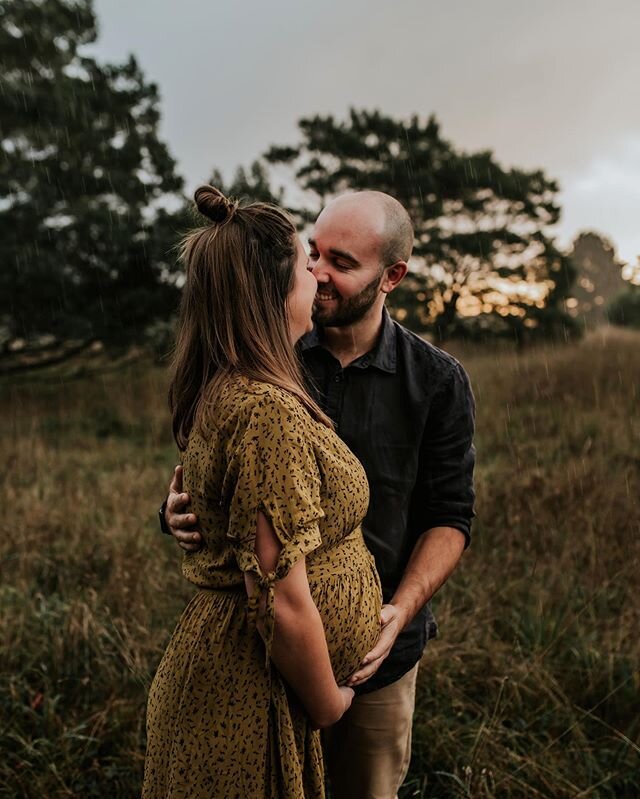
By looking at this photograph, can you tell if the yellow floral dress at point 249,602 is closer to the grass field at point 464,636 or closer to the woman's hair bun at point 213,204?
the woman's hair bun at point 213,204

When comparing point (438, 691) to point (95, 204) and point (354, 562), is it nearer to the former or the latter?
point (354, 562)

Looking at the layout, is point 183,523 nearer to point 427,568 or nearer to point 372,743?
A: point 427,568

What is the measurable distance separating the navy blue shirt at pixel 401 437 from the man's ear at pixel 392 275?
0.42 feet

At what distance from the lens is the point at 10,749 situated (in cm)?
287

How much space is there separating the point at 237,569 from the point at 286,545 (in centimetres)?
23

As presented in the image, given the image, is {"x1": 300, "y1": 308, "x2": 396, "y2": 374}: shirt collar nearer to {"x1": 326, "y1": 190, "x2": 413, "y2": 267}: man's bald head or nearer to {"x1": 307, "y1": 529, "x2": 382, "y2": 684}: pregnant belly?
{"x1": 326, "y1": 190, "x2": 413, "y2": 267}: man's bald head

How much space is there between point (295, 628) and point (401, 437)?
2.84ft

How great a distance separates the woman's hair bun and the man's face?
2.09 feet

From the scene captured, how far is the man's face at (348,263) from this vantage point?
2.09m

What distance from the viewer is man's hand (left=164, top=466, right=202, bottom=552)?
1.53 meters

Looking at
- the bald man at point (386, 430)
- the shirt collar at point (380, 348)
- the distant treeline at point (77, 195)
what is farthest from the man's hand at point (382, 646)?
the distant treeline at point (77, 195)

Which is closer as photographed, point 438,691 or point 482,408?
point 438,691

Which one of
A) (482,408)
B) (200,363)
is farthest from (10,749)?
(482,408)

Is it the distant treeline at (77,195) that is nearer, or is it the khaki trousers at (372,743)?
the khaki trousers at (372,743)
